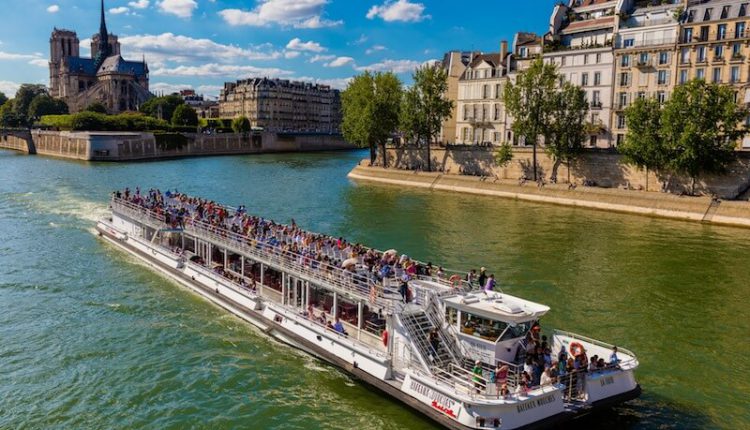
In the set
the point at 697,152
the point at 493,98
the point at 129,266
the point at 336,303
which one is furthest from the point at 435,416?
the point at 493,98

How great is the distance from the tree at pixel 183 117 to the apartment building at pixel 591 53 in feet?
325

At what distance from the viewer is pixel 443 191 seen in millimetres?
67250

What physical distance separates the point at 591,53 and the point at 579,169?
41.6ft

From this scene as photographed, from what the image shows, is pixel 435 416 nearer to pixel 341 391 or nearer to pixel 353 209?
pixel 341 391

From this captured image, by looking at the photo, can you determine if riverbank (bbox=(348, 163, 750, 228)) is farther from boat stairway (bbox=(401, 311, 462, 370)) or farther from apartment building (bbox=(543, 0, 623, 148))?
boat stairway (bbox=(401, 311, 462, 370))

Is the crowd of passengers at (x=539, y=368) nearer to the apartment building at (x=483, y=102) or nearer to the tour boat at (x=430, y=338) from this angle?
the tour boat at (x=430, y=338)

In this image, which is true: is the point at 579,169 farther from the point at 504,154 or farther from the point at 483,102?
the point at 483,102

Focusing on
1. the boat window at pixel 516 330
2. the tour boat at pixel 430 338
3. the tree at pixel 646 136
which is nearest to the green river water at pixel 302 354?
the tour boat at pixel 430 338

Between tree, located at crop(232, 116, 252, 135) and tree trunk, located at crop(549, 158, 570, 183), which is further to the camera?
tree, located at crop(232, 116, 252, 135)

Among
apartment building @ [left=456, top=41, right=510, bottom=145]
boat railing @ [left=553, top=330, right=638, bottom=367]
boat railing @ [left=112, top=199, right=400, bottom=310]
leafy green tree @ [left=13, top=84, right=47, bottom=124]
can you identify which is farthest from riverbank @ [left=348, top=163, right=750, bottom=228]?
leafy green tree @ [left=13, top=84, right=47, bottom=124]

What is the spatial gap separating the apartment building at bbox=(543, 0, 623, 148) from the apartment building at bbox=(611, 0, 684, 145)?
32.0 inches

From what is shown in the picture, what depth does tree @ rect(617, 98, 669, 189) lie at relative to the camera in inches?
2023

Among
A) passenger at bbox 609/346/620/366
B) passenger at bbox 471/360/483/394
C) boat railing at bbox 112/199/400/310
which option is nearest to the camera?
passenger at bbox 471/360/483/394

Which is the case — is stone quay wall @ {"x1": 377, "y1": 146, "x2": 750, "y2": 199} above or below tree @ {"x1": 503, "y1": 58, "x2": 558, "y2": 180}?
below
